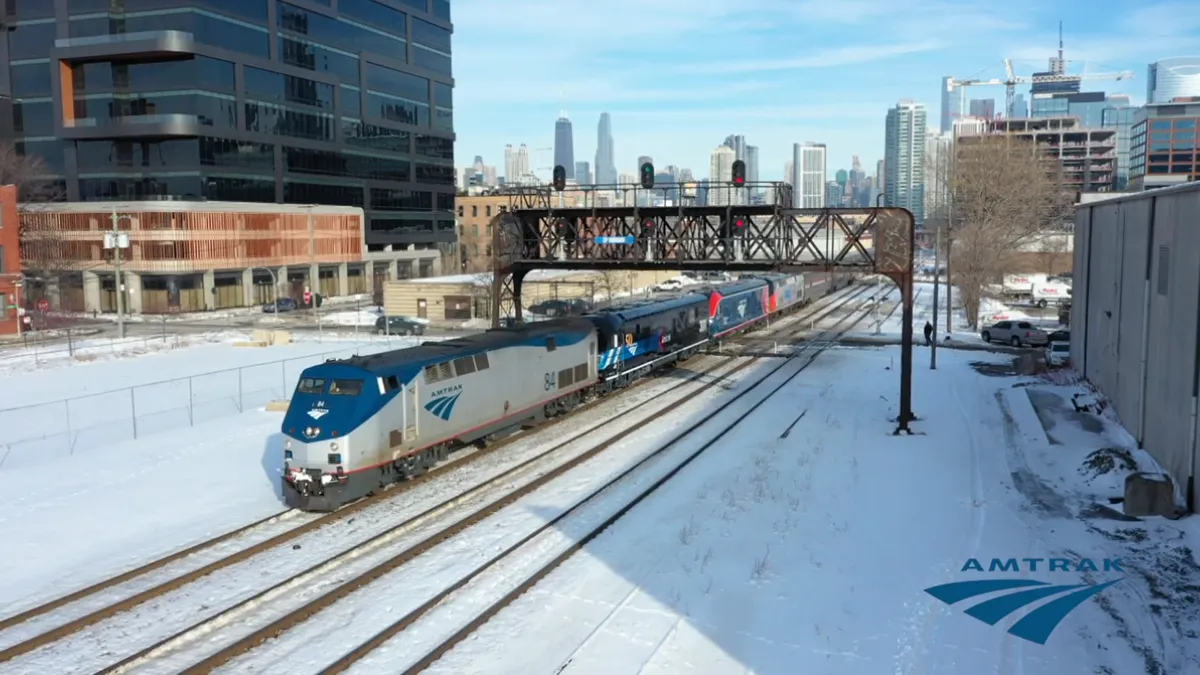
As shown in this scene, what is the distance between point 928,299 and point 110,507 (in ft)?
262

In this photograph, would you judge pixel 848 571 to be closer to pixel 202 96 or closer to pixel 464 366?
pixel 464 366

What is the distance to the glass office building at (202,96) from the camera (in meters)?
76.6

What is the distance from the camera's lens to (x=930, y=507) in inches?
805

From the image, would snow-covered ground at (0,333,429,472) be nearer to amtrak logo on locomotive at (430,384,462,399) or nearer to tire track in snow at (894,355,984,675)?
amtrak logo on locomotive at (430,384,462,399)

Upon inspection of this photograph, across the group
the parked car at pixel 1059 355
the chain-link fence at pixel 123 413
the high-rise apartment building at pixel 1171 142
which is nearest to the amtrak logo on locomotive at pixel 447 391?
the chain-link fence at pixel 123 413

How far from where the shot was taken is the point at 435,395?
73.2ft

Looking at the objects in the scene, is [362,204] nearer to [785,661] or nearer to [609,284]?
[609,284]

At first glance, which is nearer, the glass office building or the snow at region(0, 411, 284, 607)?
the snow at region(0, 411, 284, 607)

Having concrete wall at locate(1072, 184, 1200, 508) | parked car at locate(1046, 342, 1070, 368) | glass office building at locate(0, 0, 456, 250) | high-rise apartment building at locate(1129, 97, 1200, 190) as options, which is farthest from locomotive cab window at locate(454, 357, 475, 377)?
high-rise apartment building at locate(1129, 97, 1200, 190)

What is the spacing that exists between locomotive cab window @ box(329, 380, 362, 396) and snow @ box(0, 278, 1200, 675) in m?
2.78

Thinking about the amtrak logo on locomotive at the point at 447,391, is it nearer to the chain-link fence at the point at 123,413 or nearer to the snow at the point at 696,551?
the snow at the point at 696,551

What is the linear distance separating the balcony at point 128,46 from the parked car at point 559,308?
127ft

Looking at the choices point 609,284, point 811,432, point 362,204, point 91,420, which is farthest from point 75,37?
point 811,432

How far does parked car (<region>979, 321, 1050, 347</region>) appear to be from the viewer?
51.5 metres
